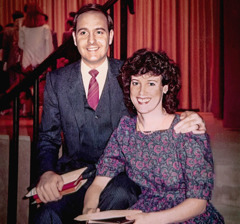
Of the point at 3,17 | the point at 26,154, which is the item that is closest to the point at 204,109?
the point at 26,154

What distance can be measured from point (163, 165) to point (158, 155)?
5cm

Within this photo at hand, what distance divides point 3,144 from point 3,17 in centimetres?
470

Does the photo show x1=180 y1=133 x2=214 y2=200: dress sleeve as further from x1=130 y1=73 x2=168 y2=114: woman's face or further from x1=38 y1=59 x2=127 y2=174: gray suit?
x1=38 y1=59 x2=127 y2=174: gray suit

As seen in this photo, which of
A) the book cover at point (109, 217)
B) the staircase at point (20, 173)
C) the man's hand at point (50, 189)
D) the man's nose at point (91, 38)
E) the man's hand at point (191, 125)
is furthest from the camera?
the staircase at point (20, 173)

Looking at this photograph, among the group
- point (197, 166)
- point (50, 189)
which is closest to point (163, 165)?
point (197, 166)

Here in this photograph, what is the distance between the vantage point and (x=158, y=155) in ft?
4.17

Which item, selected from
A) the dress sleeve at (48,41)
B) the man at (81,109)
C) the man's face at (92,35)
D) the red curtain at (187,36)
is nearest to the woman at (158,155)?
the man at (81,109)

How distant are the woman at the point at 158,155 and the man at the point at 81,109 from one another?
0.44 ft

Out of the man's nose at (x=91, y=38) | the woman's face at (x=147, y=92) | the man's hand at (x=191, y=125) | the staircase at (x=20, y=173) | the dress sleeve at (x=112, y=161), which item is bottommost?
the staircase at (x=20, y=173)

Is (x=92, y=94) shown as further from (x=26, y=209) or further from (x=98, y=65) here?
(x=26, y=209)

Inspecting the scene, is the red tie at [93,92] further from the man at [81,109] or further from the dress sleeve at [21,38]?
the dress sleeve at [21,38]

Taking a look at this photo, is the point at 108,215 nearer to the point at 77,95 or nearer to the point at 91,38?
the point at 77,95

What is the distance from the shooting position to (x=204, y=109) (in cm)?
489

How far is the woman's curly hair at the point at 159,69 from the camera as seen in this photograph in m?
1.28
